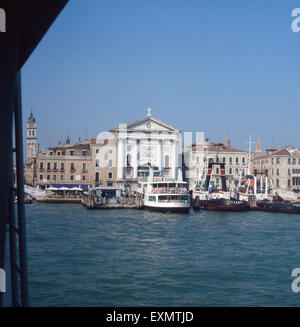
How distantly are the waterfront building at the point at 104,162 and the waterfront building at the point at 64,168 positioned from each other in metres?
0.47

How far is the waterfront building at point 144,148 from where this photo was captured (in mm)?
33406

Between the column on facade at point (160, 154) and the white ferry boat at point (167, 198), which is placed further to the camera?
the column on facade at point (160, 154)

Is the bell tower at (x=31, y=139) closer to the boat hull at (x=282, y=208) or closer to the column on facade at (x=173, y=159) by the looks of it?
the column on facade at (x=173, y=159)

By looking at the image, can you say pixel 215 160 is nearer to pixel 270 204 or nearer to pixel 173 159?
pixel 173 159

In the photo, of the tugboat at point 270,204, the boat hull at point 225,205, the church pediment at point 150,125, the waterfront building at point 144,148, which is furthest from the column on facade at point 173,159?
the boat hull at point 225,205

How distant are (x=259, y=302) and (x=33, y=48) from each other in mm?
5174

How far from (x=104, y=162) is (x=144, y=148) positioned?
3.41 meters

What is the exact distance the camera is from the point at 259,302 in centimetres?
604

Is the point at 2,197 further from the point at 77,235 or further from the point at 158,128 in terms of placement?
the point at 158,128

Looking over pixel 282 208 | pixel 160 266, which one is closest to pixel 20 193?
pixel 160 266

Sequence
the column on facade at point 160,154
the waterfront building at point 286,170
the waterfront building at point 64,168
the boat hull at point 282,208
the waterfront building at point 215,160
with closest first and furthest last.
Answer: the boat hull at point 282,208, the waterfront building at point 64,168, the column on facade at point 160,154, the waterfront building at point 286,170, the waterfront building at point 215,160

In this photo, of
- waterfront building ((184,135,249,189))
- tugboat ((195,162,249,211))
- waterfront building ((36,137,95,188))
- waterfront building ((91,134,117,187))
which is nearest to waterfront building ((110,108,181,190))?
waterfront building ((91,134,117,187))

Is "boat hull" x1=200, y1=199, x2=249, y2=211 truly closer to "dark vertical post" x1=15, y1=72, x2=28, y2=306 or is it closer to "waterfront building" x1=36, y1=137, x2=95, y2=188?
"waterfront building" x1=36, y1=137, x2=95, y2=188

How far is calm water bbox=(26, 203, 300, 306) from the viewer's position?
6148mm
